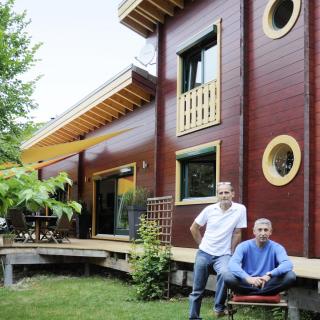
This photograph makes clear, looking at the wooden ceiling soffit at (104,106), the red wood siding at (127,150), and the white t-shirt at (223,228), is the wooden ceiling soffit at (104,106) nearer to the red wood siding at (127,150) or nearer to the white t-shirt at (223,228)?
the red wood siding at (127,150)

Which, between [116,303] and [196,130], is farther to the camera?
[196,130]

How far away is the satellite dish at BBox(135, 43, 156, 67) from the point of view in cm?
1221

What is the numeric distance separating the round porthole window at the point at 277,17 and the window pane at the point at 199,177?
2557mm

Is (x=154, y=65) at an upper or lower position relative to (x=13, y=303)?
upper

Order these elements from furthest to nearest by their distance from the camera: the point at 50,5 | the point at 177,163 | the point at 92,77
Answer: the point at 92,77 → the point at 50,5 → the point at 177,163

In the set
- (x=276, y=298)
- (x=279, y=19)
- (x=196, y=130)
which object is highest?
(x=279, y=19)

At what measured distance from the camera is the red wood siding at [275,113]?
7.62 m

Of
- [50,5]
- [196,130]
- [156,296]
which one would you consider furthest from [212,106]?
[50,5]

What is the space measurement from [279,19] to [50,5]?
81.4 ft

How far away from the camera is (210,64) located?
10.2 m

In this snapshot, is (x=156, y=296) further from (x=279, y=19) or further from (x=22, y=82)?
(x=22, y=82)

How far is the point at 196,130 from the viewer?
33.2 ft

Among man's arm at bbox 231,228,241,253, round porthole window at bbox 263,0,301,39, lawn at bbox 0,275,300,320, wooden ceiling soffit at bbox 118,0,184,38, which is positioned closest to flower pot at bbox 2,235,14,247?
lawn at bbox 0,275,300,320

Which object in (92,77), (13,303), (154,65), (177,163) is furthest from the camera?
(92,77)
